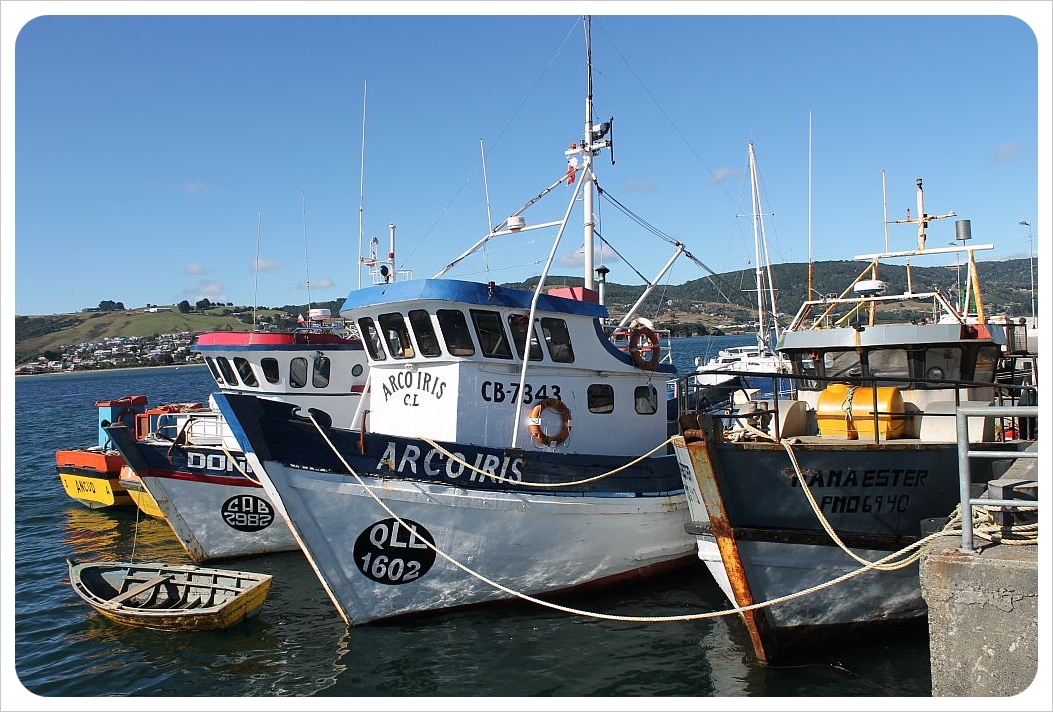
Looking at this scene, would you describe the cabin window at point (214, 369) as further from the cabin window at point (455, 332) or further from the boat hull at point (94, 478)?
the cabin window at point (455, 332)

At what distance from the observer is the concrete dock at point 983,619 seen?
208 inches

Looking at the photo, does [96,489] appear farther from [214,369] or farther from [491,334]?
[491,334]

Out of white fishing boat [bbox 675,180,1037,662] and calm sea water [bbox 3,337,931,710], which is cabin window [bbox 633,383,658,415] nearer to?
calm sea water [bbox 3,337,931,710]

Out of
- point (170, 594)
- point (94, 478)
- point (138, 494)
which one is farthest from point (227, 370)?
point (170, 594)

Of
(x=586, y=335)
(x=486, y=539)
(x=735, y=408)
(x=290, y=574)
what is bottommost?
(x=290, y=574)

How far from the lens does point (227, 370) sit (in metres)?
17.2

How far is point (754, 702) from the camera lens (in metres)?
5.70

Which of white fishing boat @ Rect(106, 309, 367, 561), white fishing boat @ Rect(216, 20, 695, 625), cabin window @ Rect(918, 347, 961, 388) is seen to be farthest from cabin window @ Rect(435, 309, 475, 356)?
cabin window @ Rect(918, 347, 961, 388)

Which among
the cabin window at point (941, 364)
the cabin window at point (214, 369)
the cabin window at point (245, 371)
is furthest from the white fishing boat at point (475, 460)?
the cabin window at point (214, 369)

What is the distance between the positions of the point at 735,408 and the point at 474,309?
14.1 feet

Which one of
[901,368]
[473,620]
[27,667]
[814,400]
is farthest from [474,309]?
[27,667]

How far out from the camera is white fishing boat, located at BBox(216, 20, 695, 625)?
9.84 m

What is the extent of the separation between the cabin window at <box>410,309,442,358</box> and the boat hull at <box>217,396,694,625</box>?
1.52 metres

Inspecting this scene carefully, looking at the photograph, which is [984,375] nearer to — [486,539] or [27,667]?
[486,539]
